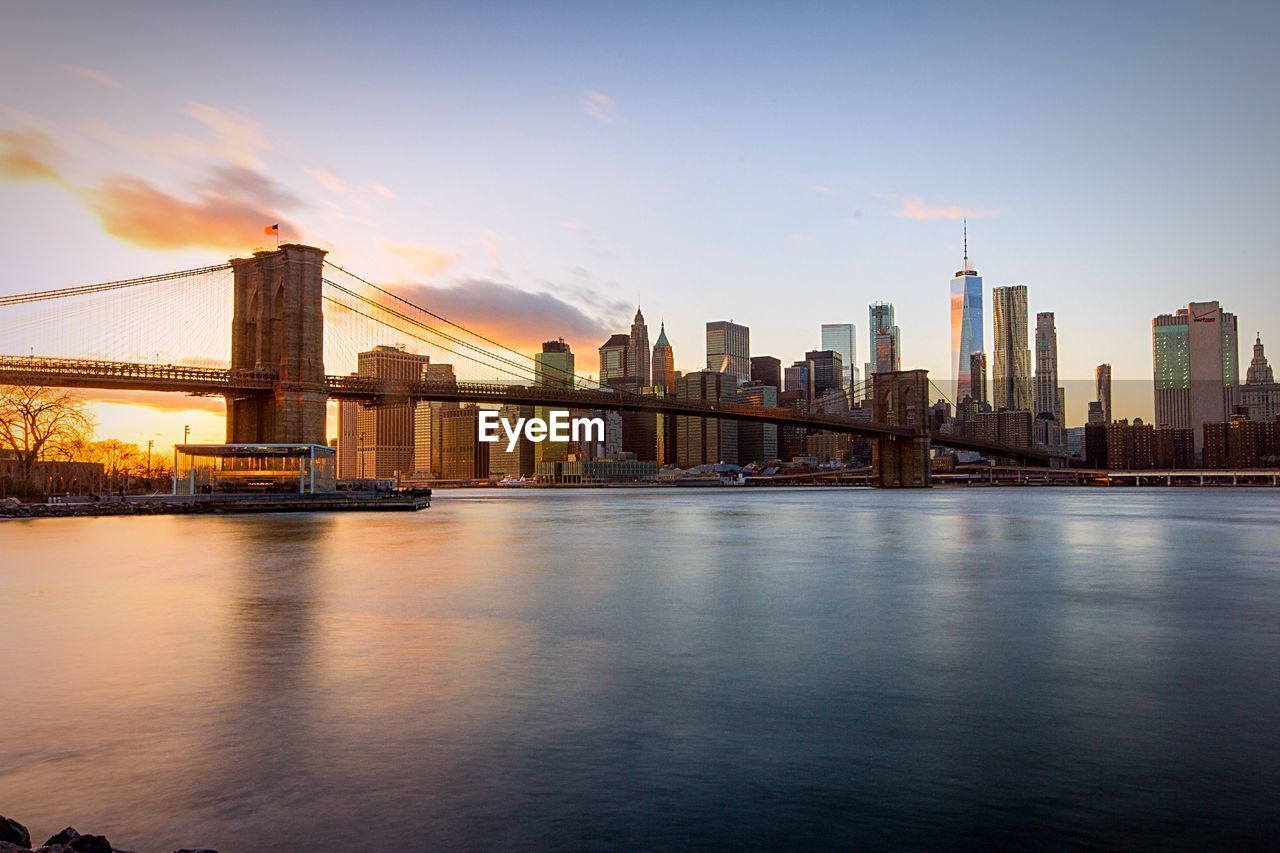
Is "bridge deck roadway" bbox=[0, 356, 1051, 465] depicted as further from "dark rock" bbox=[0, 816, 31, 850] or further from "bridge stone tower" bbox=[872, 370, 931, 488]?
"dark rock" bbox=[0, 816, 31, 850]

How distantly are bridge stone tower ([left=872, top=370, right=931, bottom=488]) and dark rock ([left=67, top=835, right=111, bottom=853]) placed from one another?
350 feet

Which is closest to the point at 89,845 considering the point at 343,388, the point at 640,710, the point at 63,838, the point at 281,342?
the point at 63,838

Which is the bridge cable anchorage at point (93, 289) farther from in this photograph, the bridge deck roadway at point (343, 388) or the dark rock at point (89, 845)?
the dark rock at point (89, 845)

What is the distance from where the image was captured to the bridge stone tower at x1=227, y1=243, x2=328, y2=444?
5378cm

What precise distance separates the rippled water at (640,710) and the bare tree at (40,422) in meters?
41.7

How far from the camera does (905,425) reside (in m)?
110

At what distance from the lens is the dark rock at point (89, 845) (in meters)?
4.57

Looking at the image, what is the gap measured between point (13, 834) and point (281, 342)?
5408 centimetres

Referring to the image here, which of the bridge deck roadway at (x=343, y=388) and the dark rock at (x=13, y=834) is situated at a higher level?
the bridge deck roadway at (x=343, y=388)

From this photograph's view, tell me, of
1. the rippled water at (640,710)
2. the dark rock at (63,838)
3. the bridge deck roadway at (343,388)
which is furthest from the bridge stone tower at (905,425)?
the dark rock at (63,838)

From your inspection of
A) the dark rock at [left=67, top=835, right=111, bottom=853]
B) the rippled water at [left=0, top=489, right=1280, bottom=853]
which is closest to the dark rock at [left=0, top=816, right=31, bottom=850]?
the dark rock at [left=67, top=835, right=111, bottom=853]

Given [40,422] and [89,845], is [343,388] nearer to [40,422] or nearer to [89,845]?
[40,422]

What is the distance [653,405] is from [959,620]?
59782mm

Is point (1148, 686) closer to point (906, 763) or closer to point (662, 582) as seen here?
point (906, 763)
